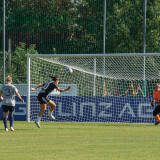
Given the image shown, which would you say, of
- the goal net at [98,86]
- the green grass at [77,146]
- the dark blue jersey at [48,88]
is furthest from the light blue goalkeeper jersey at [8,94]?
the goal net at [98,86]

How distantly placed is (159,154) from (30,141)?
3.93 m

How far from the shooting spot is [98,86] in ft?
81.1

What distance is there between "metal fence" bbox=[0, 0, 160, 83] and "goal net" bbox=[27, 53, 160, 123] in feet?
22.5

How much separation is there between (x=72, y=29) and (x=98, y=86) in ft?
44.8

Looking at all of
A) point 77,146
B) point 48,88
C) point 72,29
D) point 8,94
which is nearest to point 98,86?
point 48,88

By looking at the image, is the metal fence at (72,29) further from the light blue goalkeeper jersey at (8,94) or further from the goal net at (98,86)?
the light blue goalkeeper jersey at (8,94)

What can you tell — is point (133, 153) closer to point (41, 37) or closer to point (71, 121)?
point (71, 121)

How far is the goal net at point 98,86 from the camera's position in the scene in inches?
836

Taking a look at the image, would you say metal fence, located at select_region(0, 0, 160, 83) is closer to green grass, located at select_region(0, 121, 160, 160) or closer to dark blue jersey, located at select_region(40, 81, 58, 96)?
dark blue jersey, located at select_region(40, 81, 58, 96)

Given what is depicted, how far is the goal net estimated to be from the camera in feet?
69.7

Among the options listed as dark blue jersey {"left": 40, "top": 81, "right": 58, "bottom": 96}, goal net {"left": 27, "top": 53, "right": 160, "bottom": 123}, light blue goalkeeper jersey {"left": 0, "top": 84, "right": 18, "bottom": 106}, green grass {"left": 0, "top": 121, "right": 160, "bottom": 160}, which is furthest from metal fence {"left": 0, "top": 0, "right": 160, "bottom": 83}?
green grass {"left": 0, "top": 121, "right": 160, "bottom": 160}

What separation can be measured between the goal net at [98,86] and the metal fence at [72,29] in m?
6.85

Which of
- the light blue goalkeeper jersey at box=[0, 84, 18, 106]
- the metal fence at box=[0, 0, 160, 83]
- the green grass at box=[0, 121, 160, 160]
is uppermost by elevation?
the metal fence at box=[0, 0, 160, 83]

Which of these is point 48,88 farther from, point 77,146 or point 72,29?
point 72,29
